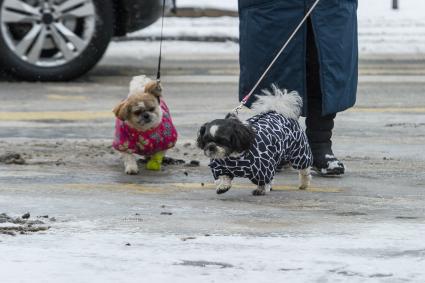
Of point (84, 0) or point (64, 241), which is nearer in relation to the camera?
point (64, 241)

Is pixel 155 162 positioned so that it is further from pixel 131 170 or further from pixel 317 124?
pixel 317 124

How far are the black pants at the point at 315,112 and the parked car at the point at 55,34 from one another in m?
4.68

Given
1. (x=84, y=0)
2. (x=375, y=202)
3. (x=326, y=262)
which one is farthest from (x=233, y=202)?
(x=84, y=0)

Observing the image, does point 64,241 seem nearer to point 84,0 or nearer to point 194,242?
point 194,242

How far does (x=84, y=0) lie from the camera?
38.7 ft

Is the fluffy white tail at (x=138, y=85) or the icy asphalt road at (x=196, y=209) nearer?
the icy asphalt road at (x=196, y=209)

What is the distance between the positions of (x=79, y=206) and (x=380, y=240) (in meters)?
1.50

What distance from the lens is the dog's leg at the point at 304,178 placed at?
6.81 meters

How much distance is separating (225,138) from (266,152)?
321mm

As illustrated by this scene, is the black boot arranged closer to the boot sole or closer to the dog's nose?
the boot sole

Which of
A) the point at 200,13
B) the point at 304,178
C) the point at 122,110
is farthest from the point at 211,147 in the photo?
the point at 200,13

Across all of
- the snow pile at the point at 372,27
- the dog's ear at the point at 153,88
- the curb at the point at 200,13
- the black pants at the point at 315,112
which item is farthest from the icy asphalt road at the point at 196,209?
the curb at the point at 200,13

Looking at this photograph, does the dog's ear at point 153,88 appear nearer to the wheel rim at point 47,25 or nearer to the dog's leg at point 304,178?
the dog's leg at point 304,178

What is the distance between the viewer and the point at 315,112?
7.41 meters
